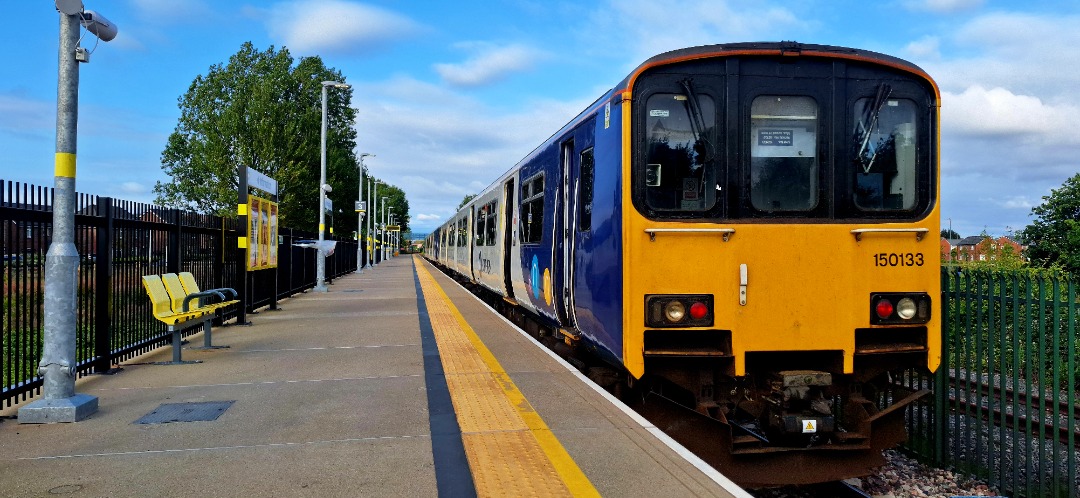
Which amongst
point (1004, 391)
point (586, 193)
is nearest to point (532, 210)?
point (586, 193)

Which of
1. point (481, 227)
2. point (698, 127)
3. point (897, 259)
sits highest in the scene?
point (698, 127)

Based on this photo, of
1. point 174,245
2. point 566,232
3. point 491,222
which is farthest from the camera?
point 491,222

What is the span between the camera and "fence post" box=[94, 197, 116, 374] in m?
7.81

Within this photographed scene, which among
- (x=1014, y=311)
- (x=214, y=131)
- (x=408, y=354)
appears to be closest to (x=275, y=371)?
(x=408, y=354)

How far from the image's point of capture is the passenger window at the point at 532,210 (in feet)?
30.3

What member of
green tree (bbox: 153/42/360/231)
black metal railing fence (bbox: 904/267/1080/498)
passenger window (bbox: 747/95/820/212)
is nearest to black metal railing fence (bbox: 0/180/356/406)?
passenger window (bbox: 747/95/820/212)

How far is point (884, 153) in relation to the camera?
5.64 meters

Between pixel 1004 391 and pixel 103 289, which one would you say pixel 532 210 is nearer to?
pixel 103 289

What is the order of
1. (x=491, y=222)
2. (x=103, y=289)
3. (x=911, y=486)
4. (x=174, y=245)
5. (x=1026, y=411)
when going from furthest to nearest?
(x=491, y=222) < (x=174, y=245) < (x=103, y=289) < (x=911, y=486) < (x=1026, y=411)

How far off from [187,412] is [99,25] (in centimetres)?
315

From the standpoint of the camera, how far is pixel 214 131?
46.4m

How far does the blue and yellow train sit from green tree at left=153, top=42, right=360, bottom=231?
4200 cm

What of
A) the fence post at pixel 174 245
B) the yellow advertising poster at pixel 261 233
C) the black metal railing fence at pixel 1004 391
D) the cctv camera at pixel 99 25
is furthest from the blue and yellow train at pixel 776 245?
the yellow advertising poster at pixel 261 233

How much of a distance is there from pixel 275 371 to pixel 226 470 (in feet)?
12.2
